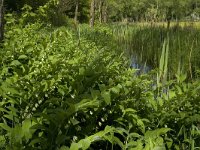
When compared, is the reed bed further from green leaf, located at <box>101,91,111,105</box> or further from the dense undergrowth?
green leaf, located at <box>101,91,111,105</box>

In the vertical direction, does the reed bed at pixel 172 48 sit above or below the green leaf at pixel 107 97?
below

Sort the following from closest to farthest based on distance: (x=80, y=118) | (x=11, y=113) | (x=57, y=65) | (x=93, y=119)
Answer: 1. (x=11, y=113)
2. (x=93, y=119)
3. (x=80, y=118)
4. (x=57, y=65)

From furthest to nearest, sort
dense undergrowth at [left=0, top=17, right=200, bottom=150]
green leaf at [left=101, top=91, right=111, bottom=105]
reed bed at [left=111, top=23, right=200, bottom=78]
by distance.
Result: 1. reed bed at [left=111, top=23, right=200, bottom=78]
2. green leaf at [left=101, top=91, right=111, bottom=105]
3. dense undergrowth at [left=0, top=17, right=200, bottom=150]

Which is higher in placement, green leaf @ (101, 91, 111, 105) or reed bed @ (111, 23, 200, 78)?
green leaf @ (101, 91, 111, 105)

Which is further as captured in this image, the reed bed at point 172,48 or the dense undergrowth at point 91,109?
the reed bed at point 172,48

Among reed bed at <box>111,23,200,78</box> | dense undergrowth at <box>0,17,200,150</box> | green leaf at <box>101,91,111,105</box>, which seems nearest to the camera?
dense undergrowth at <box>0,17,200,150</box>

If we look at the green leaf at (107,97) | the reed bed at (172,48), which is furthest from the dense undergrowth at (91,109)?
the reed bed at (172,48)

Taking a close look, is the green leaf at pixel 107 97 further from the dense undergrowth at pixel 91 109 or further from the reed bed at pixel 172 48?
the reed bed at pixel 172 48

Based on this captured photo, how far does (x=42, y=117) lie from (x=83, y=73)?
641 millimetres

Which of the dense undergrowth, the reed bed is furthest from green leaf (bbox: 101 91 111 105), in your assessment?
the reed bed

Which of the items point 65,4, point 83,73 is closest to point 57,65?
point 83,73

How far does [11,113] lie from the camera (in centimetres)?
198

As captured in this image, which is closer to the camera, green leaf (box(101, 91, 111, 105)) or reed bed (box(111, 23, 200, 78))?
green leaf (box(101, 91, 111, 105))

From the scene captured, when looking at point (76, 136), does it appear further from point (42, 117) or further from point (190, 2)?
point (190, 2)
